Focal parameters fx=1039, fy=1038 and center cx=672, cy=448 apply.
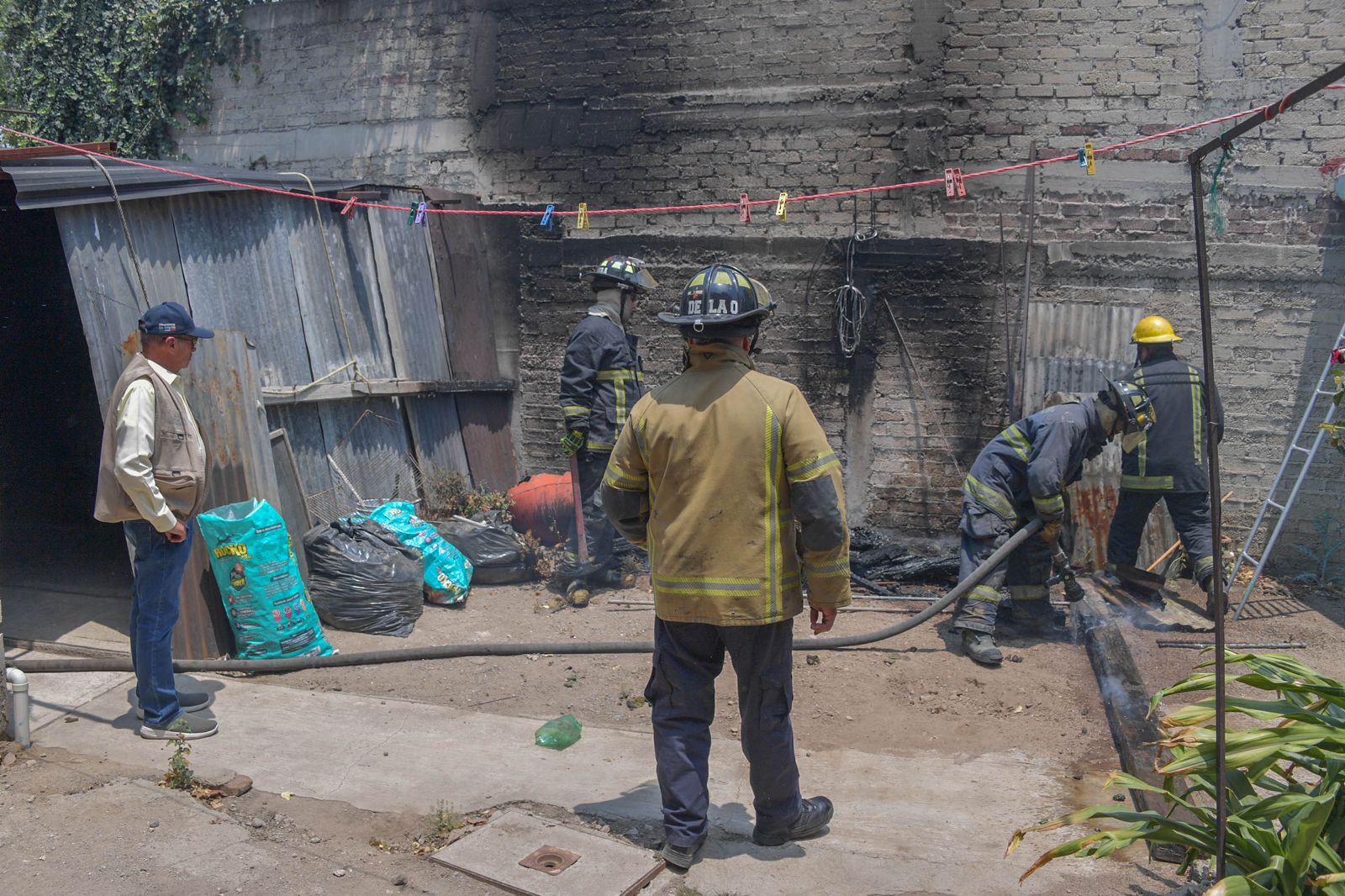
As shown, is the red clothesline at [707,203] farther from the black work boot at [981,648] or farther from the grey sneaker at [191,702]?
the black work boot at [981,648]

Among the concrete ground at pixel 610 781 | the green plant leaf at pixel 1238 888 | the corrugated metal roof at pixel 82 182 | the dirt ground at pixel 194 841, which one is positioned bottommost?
the concrete ground at pixel 610 781

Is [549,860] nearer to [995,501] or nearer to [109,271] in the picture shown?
[995,501]

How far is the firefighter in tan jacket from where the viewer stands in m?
3.43

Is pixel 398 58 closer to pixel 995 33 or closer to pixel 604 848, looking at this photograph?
pixel 995 33

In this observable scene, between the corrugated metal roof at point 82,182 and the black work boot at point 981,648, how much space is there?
5.28 m

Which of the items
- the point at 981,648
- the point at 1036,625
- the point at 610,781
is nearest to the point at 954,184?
the point at 1036,625

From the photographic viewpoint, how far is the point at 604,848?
3576 millimetres

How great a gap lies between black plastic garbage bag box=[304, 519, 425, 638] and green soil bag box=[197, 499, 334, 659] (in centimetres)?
59

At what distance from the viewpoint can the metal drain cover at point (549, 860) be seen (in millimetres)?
3338

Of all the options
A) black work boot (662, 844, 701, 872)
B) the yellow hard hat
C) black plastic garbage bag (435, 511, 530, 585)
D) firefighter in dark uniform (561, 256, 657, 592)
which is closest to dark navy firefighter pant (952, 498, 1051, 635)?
the yellow hard hat

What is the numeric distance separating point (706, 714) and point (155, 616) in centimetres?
247

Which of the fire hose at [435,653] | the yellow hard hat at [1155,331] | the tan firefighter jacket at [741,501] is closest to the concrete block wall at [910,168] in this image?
the yellow hard hat at [1155,331]

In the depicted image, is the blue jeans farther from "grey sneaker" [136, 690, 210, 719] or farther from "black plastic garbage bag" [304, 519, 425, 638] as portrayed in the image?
"black plastic garbage bag" [304, 519, 425, 638]

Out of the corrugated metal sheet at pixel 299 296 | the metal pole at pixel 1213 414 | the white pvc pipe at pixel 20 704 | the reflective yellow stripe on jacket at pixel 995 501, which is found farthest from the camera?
the reflective yellow stripe on jacket at pixel 995 501
